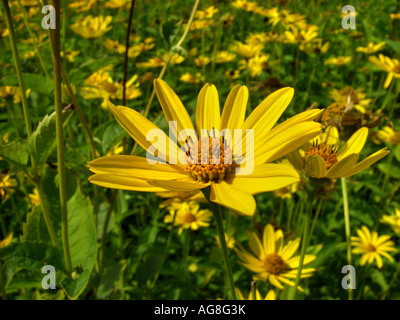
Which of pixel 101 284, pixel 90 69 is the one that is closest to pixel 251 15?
pixel 90 69

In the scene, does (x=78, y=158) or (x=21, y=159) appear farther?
(x=78, y=158)

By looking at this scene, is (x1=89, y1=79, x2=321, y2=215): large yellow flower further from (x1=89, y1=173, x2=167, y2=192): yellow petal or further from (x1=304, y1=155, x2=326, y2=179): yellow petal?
(x1=304, y1=155, x2=326, y2=179): yellow petal

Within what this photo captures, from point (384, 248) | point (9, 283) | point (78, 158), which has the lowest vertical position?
point (9, 283)

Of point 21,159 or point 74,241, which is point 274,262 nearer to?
point 74,241

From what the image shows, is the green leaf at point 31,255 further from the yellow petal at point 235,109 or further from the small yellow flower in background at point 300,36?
the small yellow flower in background at point 300,36

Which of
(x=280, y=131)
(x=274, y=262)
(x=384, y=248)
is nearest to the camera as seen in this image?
(x=280, y=131)

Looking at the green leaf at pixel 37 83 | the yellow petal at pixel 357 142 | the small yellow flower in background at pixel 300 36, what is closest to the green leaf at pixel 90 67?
the green leaf at pixel 37 83
